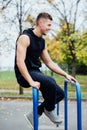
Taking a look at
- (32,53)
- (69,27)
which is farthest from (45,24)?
(69,27)

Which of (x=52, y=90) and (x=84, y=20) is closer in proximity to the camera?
(x=52, y=90)

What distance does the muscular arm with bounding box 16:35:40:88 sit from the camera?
437 cm

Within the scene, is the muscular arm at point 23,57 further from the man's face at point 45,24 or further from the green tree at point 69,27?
the green tree at point 69,27

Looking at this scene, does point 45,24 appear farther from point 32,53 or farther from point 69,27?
point 69,27

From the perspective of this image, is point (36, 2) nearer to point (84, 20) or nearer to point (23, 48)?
point (84, 20)

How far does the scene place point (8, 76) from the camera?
1816 inches

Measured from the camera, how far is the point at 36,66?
4.69 meters

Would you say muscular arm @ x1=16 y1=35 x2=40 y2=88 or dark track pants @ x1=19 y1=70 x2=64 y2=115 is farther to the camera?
dark track pants @ x1=19 y1=70 x2=64 y2=115

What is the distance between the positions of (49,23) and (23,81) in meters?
0.70

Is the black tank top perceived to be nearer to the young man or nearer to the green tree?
the young man

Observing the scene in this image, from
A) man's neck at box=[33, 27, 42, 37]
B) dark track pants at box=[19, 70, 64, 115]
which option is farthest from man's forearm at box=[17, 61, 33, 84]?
man's neck at box=[33, 27, 42, 37]

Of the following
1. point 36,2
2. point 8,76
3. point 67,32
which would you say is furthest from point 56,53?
point 8,76

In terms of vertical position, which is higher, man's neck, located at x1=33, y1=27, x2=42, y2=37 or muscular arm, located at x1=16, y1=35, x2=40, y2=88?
man's neck, located at x1=33, y1=27, x2=42, y2=37

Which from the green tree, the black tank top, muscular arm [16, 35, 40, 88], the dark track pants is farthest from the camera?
the green tree
